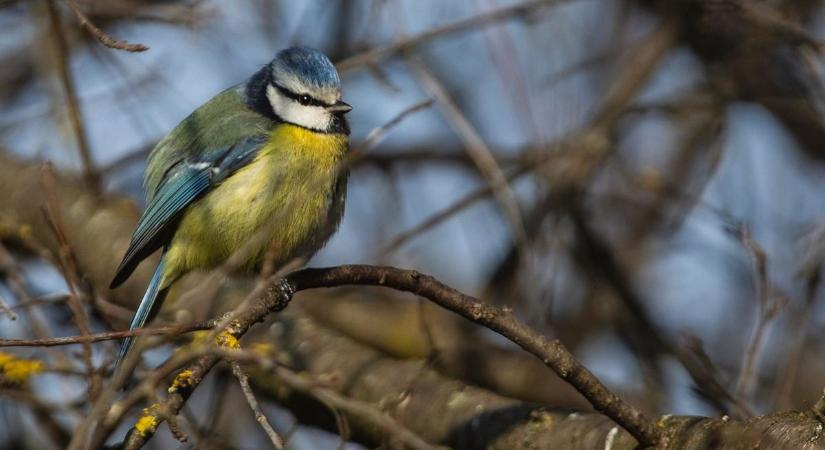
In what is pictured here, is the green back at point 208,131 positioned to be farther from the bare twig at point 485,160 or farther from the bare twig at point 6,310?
the bare twig at point 6,310

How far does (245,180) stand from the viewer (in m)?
3.58

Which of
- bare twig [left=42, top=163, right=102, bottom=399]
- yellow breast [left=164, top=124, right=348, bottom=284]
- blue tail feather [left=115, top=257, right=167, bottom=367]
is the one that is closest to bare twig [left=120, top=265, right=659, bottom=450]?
bare twig [left=42, top=163, right=102, bottom=399]

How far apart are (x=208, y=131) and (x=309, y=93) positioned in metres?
0.43

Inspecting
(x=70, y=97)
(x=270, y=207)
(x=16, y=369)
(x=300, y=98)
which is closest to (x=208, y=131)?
(x=300, y=98)

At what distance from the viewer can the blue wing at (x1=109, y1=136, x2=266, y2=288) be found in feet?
11.8

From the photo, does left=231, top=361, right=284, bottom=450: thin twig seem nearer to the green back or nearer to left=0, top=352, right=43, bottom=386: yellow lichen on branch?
left=0, top=352, right=43, bottom=386: yellow lichen on branch

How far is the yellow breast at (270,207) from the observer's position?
11.3ft

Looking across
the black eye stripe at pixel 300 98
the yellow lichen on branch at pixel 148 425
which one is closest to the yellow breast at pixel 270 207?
the black eye stripe at pixel 300 98

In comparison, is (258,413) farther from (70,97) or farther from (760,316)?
(70,97)

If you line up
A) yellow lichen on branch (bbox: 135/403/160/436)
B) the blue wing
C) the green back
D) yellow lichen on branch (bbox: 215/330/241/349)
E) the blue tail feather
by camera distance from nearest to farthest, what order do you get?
1. yellow lichen on branch (bbox: 135/403/160/436)
2. yellow lichen on branch (bbox: 215/330/241/349)
3. the blue tail feather
4. the blue wing
5. the green back

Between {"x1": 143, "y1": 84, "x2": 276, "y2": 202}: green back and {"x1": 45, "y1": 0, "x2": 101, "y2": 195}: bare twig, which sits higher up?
{"x1": 45, "y1": 0, "x2": 101, "y2": 195}: bare twig

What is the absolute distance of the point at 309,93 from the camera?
146 inches

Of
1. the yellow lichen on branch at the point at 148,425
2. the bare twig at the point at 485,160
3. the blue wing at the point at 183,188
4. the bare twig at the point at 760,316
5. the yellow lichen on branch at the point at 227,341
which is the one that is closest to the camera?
the yellow lichen on branch at the point at 148,425

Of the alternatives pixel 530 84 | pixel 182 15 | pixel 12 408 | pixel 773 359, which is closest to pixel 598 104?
pixel 530 84
